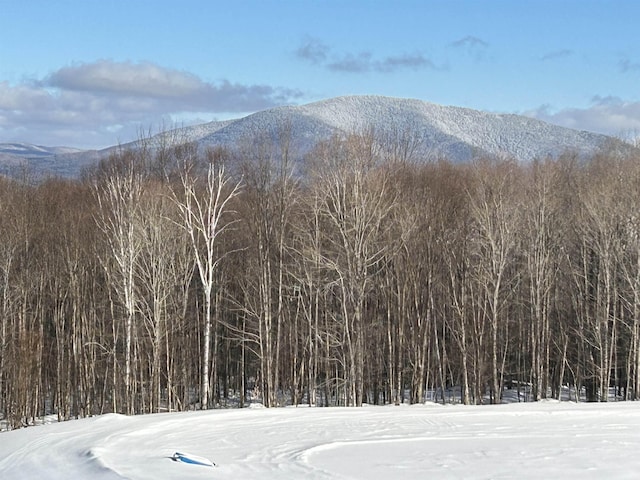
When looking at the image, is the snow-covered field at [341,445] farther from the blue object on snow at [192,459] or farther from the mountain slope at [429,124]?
the mountain slope at [429,124]

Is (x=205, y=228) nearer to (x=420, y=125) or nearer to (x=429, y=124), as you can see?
(x=420, y=125)

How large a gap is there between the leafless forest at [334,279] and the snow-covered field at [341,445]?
36.0 feet

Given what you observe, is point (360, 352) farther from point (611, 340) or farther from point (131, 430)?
point (131, 430)

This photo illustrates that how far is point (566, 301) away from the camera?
118 feet

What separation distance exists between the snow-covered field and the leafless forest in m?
11.0

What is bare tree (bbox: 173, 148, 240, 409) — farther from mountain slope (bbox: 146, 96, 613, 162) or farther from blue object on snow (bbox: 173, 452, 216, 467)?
mountain slope (bbox: 146, 96, 613, 162)

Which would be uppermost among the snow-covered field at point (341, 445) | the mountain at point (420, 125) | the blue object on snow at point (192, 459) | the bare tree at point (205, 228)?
the mountain at point (420, 125)

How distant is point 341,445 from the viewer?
14.0m

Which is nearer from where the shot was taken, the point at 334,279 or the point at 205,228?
the point at 205,228

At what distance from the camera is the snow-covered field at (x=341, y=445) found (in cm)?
1155

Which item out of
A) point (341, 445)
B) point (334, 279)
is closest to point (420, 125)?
point (334, 279)

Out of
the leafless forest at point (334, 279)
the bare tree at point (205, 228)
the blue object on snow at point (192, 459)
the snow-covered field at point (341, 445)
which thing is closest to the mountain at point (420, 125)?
the bare tree at point (205, 228)

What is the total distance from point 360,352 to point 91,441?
51.5 ft

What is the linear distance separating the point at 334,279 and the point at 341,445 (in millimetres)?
19835
